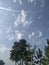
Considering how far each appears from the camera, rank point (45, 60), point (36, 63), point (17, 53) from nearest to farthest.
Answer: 1. point (45, 60)
2. point (36, 63)
3. point (17, 53)

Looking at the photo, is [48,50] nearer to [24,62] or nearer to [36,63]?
[36,63]

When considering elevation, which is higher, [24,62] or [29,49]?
[29,49]

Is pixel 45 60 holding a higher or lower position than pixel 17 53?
lower

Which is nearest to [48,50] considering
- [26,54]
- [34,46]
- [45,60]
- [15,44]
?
[45,60]

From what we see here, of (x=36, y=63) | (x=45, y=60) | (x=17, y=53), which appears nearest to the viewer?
(x=45, y=60)

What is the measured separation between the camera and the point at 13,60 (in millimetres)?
66312

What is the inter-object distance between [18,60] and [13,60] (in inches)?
85.3

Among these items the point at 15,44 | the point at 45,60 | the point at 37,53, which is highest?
the point at 15,44

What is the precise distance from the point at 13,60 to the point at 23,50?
20.2ft

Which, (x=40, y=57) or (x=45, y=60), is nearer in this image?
(x=45, y=60)

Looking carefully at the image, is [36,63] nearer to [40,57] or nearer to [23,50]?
[40,57]

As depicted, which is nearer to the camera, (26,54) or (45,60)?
(45,60)

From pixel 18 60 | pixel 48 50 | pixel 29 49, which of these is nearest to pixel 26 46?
pixel 29 49

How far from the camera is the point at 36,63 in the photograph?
61.5 metres
